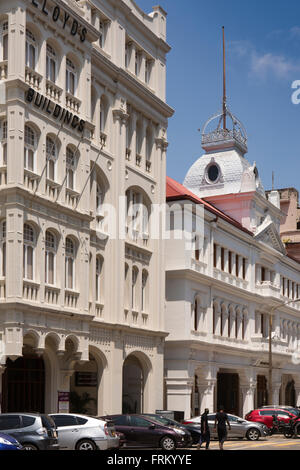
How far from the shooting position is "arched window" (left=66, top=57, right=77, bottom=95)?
37000mm

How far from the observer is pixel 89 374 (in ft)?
134

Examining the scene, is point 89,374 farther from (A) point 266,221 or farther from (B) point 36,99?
(A) point 266,221

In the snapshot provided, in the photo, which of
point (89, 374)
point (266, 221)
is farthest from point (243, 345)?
point (89, 374)

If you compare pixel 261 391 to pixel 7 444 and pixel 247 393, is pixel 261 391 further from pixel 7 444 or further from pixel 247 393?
pixel 7 444

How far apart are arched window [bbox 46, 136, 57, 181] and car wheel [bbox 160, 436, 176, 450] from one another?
11.6 m

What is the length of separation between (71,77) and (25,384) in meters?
13.5

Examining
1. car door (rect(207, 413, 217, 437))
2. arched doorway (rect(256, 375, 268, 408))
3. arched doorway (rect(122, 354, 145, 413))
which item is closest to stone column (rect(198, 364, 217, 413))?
arched doorway (rect(122, 354, 145, 413))

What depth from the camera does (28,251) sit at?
33.5m

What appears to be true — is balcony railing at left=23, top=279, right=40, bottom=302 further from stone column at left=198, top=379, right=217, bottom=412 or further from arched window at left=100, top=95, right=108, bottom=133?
stone column at left=198, top=379, right=217, bottom=412

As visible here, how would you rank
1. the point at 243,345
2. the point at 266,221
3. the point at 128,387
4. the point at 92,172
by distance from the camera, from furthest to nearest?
1. the point at 266,221
2. the point at 243,345
3. the point at 128,387
4. the point at 92,172

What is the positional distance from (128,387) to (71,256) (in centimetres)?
1210

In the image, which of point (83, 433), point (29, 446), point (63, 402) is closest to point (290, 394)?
point (63, 402)

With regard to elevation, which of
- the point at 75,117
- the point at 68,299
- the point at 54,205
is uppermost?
the point at 75,117

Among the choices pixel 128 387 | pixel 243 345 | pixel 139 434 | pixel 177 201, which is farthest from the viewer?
pixel 243 345
